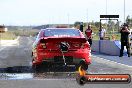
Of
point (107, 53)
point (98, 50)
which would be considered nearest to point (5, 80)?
point (107, 53)

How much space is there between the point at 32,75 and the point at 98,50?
58.2ft

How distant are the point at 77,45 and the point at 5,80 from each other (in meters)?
2.81

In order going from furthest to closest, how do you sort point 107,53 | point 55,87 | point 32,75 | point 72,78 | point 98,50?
point 98,50
point 107,53
point 32,75
point 72,78
point 55,87

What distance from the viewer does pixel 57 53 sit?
13281mm

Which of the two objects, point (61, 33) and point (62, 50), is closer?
point (62, 50)

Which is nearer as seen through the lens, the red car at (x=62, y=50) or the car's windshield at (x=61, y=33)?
the red car at (x=62, y=50)

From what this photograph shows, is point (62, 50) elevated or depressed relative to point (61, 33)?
depressed

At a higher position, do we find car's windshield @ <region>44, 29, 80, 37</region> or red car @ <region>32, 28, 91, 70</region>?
car's windshield @ <region>44, 29, 80, 37</region>

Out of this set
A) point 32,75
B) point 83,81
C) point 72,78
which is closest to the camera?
point 83,81

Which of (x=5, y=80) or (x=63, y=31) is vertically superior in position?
(x=63, y=31)

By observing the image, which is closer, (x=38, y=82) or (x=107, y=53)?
(x=38, y=82)

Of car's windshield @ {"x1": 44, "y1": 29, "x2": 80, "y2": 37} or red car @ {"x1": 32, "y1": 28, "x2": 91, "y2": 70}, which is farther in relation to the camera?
car's windshield @ {"x1": 44, "y1": 29, "x2": 80, "y2": 37}

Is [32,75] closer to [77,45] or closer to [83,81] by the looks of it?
[77,45]

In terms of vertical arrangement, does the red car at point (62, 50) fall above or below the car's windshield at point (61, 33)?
below
